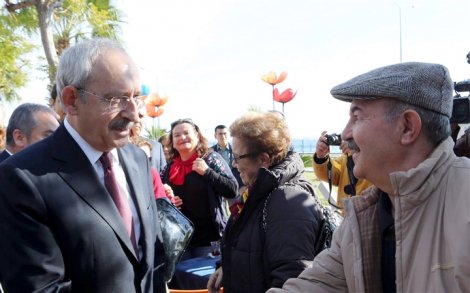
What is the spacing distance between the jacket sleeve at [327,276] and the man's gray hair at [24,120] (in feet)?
6.94

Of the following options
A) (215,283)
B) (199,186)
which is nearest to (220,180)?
(199,186)

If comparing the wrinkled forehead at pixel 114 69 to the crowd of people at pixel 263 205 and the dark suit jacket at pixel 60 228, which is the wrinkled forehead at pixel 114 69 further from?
the dark suit jacket at pixel 60 228

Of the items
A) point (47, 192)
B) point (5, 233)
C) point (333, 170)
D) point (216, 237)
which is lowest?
point (216, 237)

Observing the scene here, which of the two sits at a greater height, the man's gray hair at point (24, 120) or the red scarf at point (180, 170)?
the man's gray hair at point (24, 120)

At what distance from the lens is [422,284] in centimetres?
127

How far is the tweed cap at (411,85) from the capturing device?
54.9 inches

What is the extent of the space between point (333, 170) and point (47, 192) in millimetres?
3464

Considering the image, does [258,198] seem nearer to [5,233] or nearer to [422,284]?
[422,284]

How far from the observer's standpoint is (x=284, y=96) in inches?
369

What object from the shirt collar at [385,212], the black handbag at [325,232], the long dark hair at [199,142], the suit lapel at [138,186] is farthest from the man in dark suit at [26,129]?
the shirt collar at [385,212]

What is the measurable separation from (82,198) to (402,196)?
43.9 inches

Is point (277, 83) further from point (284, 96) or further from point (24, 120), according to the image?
point (24, 120)

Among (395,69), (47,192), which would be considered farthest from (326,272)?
(47,192)

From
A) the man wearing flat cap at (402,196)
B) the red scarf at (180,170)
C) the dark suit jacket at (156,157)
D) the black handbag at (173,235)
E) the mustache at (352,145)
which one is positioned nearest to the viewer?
the man wearing flat cap at (402,196)
